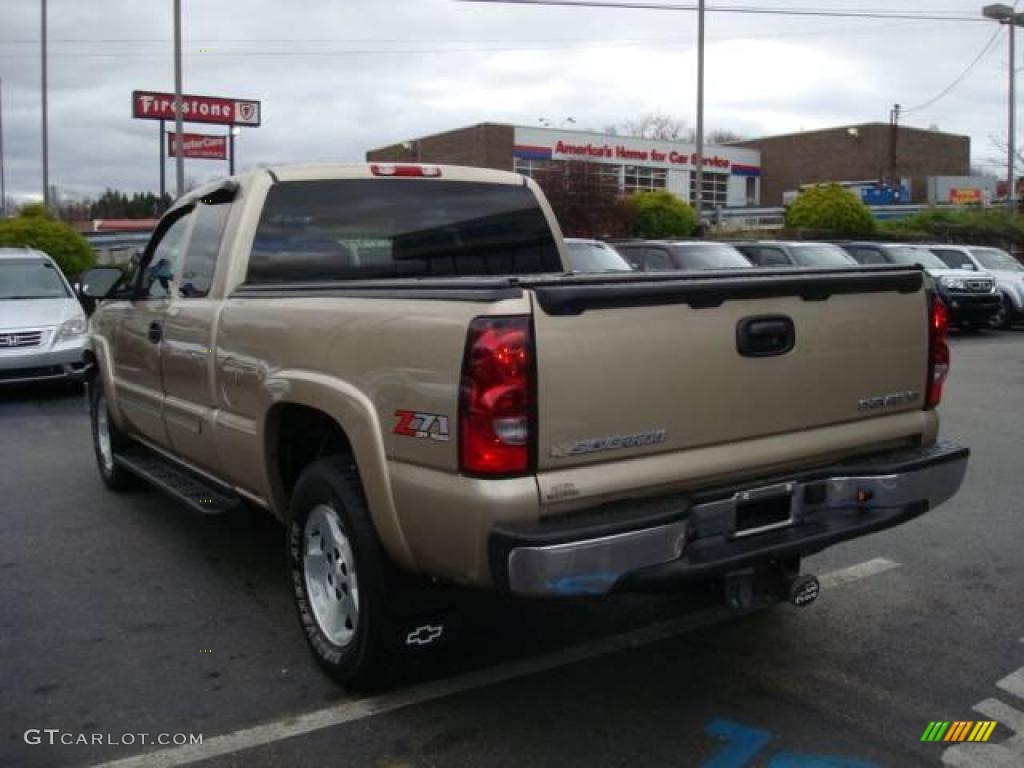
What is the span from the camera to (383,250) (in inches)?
197

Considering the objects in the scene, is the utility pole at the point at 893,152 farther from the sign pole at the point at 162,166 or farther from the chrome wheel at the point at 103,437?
the chrome wheel at the point at 103,437

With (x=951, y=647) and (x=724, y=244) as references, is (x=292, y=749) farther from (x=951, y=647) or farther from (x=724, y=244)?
(x=724, y=244)

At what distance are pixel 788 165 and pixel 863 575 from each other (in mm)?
64335

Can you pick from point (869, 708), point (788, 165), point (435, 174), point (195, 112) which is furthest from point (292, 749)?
point (788, 165)

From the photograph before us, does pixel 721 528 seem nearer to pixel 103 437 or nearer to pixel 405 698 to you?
pixel 405 698

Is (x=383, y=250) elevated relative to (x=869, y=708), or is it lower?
elevated

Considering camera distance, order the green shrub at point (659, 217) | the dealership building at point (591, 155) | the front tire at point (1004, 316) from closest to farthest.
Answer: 1. the front tire at point (1004, 316)
2. the green shrub at point (659, 217)
3. the dealership building at point (591, 155)

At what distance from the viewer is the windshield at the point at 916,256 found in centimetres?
2014

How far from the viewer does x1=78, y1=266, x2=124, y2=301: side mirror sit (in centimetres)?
639

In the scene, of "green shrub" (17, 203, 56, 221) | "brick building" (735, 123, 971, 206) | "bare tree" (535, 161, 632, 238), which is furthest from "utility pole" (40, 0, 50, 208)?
"brick building" (735, 123, 971, 206)

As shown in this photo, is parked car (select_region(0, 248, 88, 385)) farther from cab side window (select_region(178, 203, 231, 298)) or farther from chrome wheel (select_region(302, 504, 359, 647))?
chrome wheel (select_region(302, 504, 359, 647))

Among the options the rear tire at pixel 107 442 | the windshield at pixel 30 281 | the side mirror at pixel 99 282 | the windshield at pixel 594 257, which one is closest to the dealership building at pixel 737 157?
the windshield at pixel 594 257

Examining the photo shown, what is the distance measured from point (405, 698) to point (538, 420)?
135cm

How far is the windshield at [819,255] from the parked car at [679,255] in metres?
1.93
